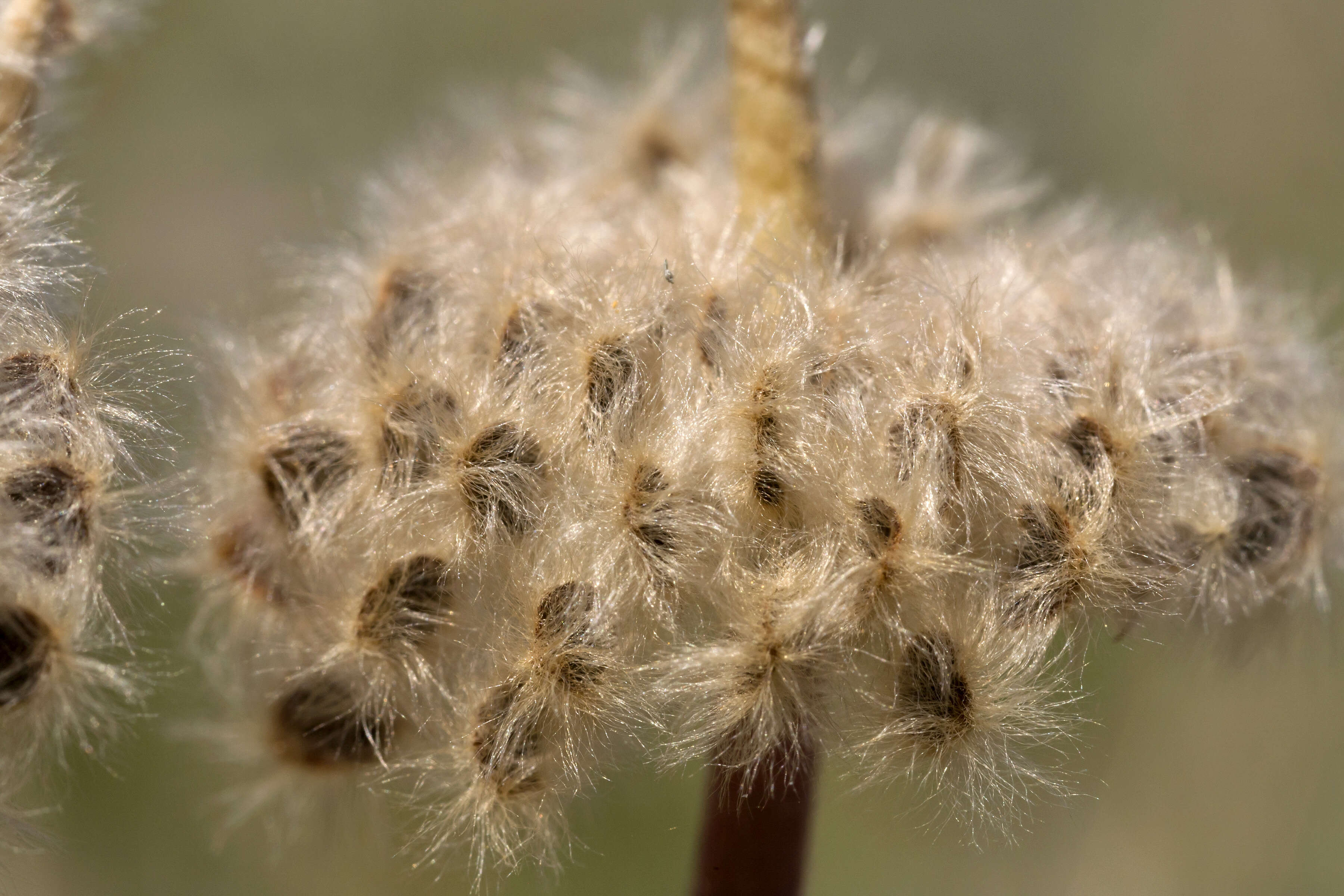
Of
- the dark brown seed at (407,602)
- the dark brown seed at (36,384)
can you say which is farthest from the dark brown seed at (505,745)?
the dark brown seed at (36,384)

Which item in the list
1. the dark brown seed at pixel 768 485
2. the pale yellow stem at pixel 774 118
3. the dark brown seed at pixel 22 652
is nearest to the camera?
the dark brown seed at pixel 22 652

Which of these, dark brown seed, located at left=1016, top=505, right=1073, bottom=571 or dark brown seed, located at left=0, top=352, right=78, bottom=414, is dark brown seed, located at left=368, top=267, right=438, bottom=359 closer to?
dark brown seed, located at left=0, top=352, right=78, bottom=414

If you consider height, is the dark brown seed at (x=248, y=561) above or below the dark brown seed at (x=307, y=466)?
below

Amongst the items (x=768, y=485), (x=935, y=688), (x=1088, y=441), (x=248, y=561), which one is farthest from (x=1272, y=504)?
(x=248, y=561)

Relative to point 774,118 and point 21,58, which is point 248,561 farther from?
point 774,118

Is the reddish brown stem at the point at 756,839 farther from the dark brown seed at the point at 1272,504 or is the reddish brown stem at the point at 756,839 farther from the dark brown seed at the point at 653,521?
the dark brown seed at the point at 1272,504

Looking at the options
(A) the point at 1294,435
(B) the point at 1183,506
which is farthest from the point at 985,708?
(A) the point at 1294,435

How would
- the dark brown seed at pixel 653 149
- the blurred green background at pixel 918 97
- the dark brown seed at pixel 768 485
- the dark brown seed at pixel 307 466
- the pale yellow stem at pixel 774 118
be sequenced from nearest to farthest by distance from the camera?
the dark brown seed at pixel 768 485 → the dark brown seed at pixel 307 466 → the pale yellow stem at pixel 774 118 → the dark brown seed at pixel 653 149 → the blurred green background at pixel 918 97

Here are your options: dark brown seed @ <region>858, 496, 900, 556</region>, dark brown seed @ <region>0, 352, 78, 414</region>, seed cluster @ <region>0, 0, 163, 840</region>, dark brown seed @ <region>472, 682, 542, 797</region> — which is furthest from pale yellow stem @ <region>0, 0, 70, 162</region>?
dark brown seed @ <region>858, 496, 900, 556</region>
